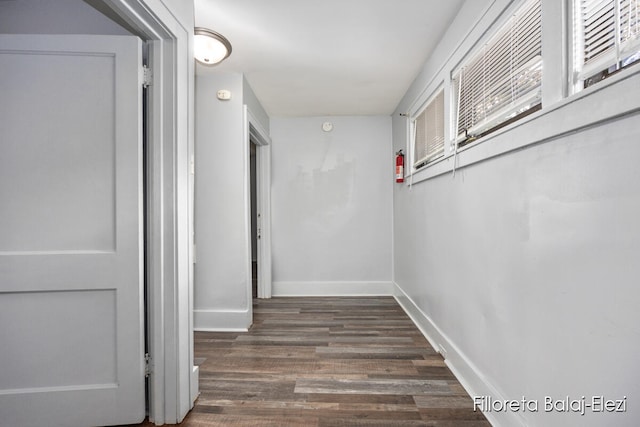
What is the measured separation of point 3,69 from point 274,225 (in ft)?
9.81

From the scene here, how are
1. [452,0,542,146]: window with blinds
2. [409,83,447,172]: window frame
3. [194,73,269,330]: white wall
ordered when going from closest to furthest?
1. [452,0,542,146]: window with blinds
2. [409,83,447,172]: window frame
3. [194,73,269,330]: white wall

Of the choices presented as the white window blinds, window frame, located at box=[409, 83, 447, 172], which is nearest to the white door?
the white window blinds

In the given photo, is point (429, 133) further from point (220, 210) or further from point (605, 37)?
point (220, 210)

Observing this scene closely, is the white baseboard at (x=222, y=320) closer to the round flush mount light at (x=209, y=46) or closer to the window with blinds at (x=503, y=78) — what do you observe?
the round flush mount light at (x=209, y=46)

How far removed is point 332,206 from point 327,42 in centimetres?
222

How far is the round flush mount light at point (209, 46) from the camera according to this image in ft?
6.89

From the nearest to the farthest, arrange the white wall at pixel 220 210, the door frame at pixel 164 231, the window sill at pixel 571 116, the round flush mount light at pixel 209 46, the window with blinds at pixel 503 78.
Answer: the window sill at pixel 571 116 → the window with blinds at pixel 503 78 → the door frame at pixel 164 231 → the round flush mount light at pixel 209 46 → the white wall at pixel 220 210

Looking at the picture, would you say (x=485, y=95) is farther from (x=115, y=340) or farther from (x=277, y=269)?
(x=277, y=269)

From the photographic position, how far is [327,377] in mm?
2092

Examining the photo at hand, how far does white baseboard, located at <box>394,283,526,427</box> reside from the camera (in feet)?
4.99

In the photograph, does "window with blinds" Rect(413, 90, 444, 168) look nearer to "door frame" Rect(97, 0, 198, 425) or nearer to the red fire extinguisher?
the red fire extinguisher

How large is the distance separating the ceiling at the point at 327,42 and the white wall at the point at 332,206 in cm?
71

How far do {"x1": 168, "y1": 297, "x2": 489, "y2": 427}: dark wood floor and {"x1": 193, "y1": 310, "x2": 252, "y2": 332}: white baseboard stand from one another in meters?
0.09

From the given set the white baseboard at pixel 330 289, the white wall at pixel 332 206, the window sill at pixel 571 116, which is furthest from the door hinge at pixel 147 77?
the white baseboard at pixel 330 289
